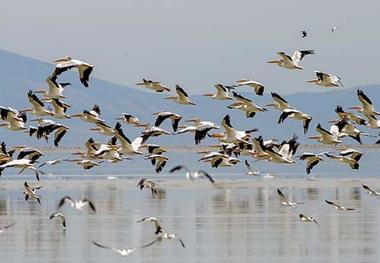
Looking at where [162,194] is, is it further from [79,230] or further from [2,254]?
[2,254]

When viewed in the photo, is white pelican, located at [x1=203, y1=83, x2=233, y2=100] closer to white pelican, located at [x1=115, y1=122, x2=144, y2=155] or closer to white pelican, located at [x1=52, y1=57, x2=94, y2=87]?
white pelican, located at [x1=115, y1=122, x2=144, y2=155]

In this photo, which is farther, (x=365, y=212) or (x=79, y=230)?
(x=365, y=212)

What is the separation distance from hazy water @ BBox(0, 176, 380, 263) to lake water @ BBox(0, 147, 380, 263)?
0.02 m

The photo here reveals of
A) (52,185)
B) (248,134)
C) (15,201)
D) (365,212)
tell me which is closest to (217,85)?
(248,134)

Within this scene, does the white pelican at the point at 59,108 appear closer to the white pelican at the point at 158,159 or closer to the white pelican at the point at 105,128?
the white pelican at the point at 105,128

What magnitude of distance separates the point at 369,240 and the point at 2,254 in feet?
23.7

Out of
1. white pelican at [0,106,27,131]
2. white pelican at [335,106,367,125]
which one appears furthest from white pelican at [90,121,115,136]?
white pelican at [335,106,367,125]

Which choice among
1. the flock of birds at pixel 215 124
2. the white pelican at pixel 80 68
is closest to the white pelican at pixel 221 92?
the flock of birds at pixel 215 124

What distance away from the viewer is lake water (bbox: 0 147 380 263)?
27672 millimetres

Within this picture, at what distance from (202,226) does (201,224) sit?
0.50m

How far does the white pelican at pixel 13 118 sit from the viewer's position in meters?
29.0

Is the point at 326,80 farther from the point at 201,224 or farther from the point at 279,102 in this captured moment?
the point at 201,224

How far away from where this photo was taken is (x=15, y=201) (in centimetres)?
4294

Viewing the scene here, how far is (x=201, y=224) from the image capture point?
33.7 meters
